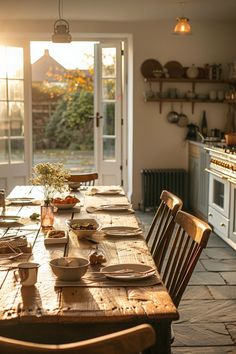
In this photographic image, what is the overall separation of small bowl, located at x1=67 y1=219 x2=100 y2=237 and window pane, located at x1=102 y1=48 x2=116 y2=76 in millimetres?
4559

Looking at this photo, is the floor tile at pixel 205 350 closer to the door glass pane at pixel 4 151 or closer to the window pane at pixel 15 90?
the door glass pane at pixel 4 151

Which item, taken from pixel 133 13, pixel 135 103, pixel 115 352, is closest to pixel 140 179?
pixel 135 103

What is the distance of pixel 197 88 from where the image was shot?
686 cm

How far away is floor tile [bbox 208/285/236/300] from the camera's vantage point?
12.2 feet

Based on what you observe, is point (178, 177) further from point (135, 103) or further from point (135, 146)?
point (135, 103)

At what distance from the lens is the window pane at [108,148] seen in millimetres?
7207

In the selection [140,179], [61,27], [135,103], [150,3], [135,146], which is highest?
[150,3]

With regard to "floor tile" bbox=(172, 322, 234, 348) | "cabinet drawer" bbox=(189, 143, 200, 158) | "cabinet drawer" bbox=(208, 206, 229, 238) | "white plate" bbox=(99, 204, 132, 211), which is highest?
"cabinet drawer" bbox=(189, 143, 200, 158)

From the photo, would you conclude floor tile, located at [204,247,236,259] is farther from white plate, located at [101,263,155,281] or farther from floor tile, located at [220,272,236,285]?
white plate, located at [101,263,155,281]

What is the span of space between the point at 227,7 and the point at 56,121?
7.63 m

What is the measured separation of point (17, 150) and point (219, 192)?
287 cm

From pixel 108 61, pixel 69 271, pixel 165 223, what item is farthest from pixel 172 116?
pixel 69 271

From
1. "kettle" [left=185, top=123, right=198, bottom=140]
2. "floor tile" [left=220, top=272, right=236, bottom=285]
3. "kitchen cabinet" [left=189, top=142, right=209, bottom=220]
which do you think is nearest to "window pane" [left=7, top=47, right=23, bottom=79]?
"kettle" [left=185, top=123, right=198, bottom=140]

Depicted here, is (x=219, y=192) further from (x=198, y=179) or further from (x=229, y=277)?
(x=229, y=277)
